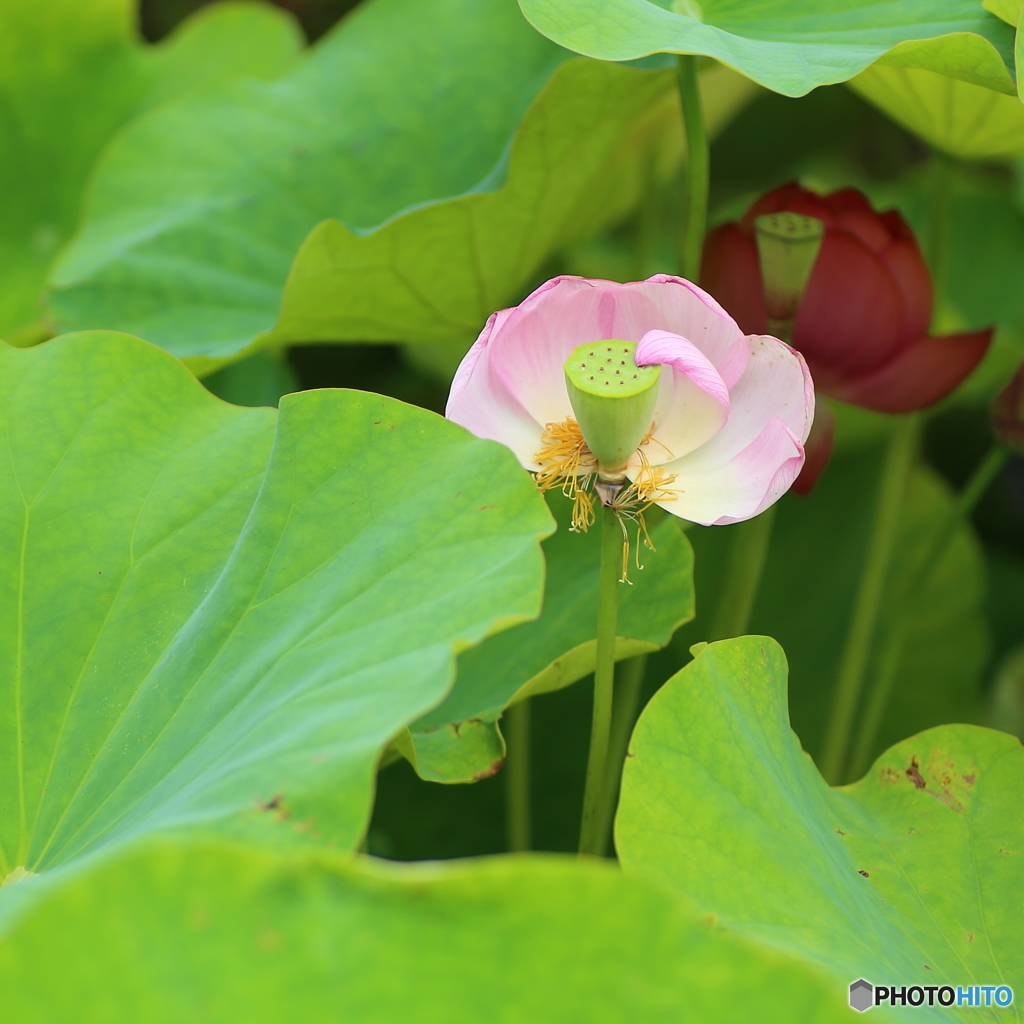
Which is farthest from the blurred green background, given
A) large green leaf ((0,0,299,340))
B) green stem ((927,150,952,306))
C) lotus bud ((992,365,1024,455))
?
large green leaf ((0,0,299,340))

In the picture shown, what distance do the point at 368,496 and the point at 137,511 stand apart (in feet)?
0.55

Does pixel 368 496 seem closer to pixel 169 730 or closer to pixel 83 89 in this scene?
A: pixel 169 730

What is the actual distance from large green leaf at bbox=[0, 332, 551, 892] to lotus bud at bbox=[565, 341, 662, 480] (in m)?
0.05

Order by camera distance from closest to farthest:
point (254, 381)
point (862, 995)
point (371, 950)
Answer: point (371, 950) → point (862, 995) → point (254, 381)

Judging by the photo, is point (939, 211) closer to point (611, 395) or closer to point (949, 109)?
point (949, 109)

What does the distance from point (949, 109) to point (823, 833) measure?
0.58m

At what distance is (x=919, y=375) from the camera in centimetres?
75

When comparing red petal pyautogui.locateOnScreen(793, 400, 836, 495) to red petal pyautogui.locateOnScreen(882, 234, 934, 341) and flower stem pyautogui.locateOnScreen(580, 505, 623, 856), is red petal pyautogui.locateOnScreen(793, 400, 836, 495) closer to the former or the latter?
red petal pyautogui.locateOnScreen(882, 234, 934, 341)

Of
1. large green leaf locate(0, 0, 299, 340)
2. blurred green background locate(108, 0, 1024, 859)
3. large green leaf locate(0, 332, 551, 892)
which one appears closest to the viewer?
large green leaf locate(0, 332, 551, 892)

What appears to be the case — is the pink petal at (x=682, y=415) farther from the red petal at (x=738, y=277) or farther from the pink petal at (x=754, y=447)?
the red petal at (x=738, y=277)

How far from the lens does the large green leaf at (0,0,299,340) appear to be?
1.29 m

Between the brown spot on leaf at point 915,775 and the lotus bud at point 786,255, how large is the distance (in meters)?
0.30

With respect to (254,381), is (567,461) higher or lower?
higher

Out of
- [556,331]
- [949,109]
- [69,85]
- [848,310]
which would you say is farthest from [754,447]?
[69,85]
